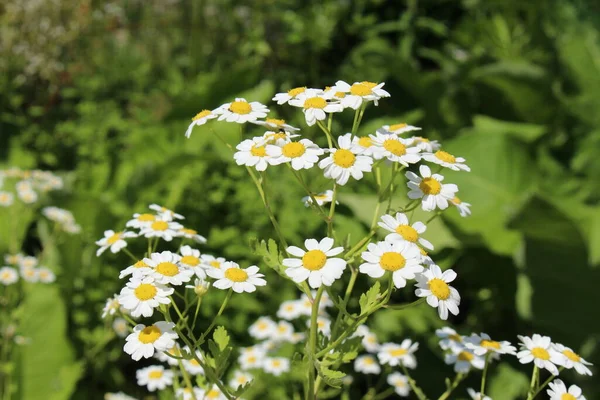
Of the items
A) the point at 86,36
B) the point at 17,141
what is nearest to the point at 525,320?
the point at 17,141

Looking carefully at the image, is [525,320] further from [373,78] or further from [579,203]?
[373,78]

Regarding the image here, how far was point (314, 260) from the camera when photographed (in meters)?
0.86

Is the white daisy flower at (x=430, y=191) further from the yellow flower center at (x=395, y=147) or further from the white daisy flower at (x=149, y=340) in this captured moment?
the white daisy flower at (x=149, y=340)

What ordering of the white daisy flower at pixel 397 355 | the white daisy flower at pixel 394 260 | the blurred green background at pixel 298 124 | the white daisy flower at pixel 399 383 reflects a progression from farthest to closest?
1. the blurred green background at pixel 298 124
2. the white daisy flower at pixel 399 383
3. the white daisy flower at pixel 397 355
4. the white daisy flower at pixel 394 260

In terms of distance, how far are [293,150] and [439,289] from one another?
0.85 feet

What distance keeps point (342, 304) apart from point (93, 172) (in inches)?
84.1

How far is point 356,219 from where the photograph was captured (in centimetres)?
232

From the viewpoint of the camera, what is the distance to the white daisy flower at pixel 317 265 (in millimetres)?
835

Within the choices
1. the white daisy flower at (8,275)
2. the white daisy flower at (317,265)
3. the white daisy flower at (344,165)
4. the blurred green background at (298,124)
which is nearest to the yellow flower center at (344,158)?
the white daisy flower at (344,165)

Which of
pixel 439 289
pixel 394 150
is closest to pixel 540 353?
pixel 439 289

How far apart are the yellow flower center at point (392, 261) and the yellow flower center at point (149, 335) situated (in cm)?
30

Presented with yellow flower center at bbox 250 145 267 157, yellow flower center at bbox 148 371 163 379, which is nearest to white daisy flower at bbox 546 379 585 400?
yellow flower center at bbox 250 145 267 157

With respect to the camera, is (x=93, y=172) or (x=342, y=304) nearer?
(x=342, y=304)

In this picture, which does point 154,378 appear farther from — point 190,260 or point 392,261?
point 392,261
